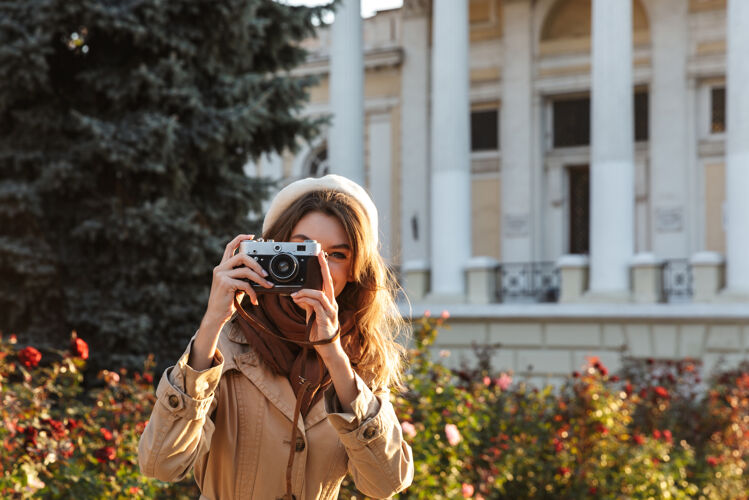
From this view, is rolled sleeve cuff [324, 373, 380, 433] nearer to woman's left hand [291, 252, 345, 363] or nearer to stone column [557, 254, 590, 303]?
woman's left hand [291, 252, 345, 363]

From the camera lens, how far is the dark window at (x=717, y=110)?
19.7 metres

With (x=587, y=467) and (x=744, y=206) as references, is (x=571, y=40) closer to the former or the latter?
(x=744, y=206)

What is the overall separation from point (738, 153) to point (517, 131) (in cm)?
665

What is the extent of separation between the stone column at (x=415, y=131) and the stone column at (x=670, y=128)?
5.48m

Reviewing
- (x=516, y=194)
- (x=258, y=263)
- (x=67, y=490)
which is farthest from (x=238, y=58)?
(x=516, y=194)

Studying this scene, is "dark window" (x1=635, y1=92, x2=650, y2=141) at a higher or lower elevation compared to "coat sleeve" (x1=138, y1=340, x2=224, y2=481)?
higher

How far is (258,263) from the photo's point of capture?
7.16 feet

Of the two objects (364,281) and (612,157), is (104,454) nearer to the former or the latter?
(364,281)

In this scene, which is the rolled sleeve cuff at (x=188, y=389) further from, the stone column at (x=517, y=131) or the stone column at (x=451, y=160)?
the stone column at (x=517, y=131)

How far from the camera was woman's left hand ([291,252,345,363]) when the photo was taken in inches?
85.6

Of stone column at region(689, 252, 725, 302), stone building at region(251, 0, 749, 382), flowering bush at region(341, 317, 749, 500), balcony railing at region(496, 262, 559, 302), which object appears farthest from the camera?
balcony railing at region(496, 262, 559, 302)

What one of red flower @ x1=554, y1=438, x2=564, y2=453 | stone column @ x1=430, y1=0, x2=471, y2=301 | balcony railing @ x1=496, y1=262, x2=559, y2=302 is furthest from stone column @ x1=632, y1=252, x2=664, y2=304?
red flower @ x1=554, y1=438, x2=564, y2=453

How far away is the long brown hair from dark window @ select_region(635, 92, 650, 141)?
1918cm

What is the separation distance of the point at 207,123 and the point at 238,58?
3.85ft
